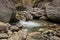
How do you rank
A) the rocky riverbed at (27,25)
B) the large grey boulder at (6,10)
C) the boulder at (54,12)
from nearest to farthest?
the rocky riverbed at (27,25) < the large grey boulder at (6,10) < the boulder at (54,12)

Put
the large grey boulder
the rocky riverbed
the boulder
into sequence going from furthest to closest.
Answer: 1. the boulder
2. the large grey boulder
3. the rocky riverbed

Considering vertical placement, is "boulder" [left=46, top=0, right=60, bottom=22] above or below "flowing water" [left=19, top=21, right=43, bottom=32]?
above

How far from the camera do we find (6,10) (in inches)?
351

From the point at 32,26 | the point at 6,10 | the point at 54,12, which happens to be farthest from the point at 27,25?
the point at 54,12

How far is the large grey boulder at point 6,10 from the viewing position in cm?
850

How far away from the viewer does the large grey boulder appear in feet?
27.9

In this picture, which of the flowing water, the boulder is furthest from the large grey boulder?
the boulder

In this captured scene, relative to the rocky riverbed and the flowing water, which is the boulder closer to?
the rocky riverbed

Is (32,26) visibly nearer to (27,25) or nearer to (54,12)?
(27,25)

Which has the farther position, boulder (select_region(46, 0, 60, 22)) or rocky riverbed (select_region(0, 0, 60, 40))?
boulder (select_region(46, 0, 60, 22))

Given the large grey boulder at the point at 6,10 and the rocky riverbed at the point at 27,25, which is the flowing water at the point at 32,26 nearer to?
the rocky riverbed at the point at 27,25

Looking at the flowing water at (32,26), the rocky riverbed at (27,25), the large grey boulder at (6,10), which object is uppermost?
the large grey boulder at (6,10)

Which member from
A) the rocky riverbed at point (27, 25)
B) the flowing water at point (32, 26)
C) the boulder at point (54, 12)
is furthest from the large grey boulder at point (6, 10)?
the boulder at point (54, 12)

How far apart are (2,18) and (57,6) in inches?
188
